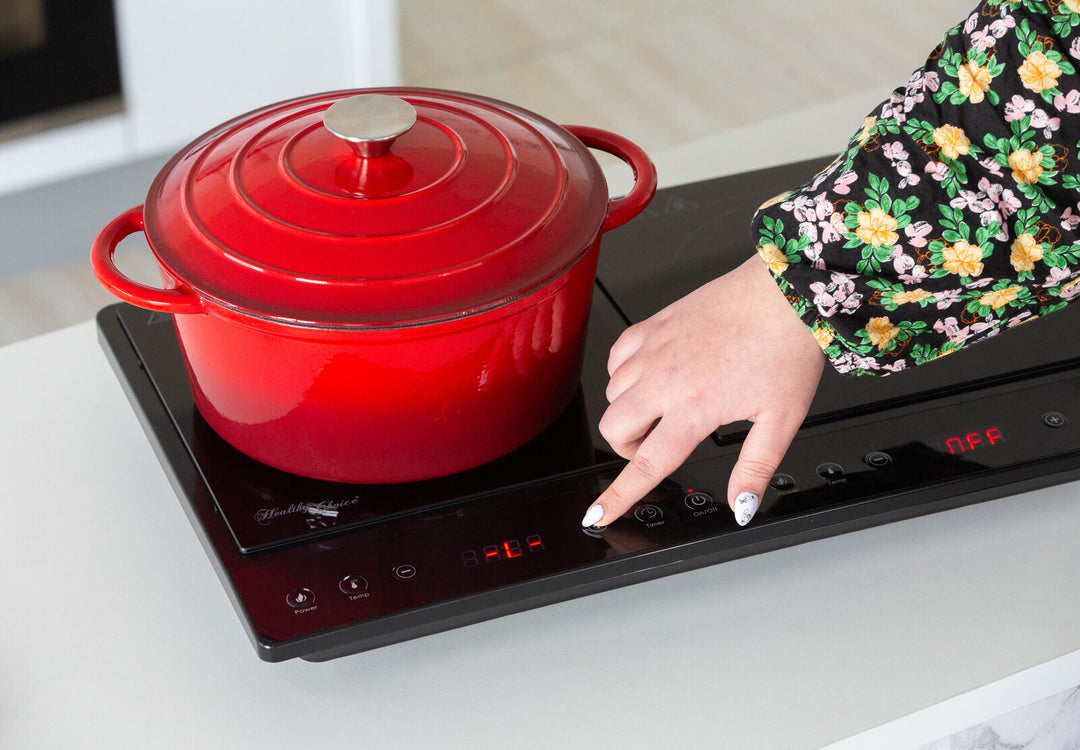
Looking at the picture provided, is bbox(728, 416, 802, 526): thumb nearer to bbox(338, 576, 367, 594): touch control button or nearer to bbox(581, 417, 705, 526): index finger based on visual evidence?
bbox(581, 417, 705, 526): index finger

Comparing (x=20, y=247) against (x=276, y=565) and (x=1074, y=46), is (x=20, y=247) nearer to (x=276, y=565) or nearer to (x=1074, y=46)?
(x=276, y=565)

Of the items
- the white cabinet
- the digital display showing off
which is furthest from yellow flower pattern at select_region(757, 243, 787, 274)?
the white cabinet

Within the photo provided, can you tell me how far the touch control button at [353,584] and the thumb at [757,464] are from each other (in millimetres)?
214

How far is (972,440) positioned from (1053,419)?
0.20 feet

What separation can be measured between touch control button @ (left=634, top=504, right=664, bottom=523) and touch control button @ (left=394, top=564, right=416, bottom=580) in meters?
0.13

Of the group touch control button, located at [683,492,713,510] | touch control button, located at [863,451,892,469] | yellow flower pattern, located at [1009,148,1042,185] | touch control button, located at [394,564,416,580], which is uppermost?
yellow flower pattern, located at [1009,148,1042,185]

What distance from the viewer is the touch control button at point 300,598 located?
24.9 inches

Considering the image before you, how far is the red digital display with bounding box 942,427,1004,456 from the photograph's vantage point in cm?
74

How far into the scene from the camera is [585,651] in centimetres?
67

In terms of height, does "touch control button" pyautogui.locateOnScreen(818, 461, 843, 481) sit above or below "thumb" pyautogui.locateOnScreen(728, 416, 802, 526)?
below

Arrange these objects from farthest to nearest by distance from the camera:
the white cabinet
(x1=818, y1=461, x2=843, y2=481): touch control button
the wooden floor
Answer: the wooden floor, the white cabinet, (x1=818, y1=461, x2=843, y2=481): touch control button

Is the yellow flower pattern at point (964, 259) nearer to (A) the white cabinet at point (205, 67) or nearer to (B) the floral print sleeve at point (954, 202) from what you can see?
(B) the floral print sleeve at point (954, 202)

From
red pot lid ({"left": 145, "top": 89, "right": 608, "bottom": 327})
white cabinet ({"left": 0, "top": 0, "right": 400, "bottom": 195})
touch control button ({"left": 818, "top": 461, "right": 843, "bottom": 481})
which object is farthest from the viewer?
white cabinet ({"left": 0, "top": 0, "right": 400, "bottom": 195})

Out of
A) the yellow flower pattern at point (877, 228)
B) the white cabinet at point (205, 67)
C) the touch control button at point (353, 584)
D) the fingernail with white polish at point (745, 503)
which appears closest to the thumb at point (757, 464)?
the fingernail with white polish at point (745, 503)
